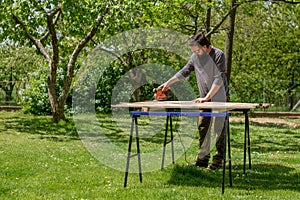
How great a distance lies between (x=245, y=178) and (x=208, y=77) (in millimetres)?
1765

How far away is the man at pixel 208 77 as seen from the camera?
7.13m

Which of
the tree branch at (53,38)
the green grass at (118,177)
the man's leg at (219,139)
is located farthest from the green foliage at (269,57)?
the man's leg at (219,139)

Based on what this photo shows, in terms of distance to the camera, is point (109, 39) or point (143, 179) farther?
point (109, 39)

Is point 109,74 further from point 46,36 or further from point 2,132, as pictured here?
point 2,132

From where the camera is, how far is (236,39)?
3080cm

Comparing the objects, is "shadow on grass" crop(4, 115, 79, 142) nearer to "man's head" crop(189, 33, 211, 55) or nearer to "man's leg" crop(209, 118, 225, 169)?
"man's leg" crop(209, 118, 225, 169)

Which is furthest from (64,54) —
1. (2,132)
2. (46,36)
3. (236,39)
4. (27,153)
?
(236,39)

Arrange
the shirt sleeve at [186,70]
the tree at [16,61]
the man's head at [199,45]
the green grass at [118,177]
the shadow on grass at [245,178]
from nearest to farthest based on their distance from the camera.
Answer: the green grass at [118,177]
the shadow on grass at [245,178]
the man's head at [199,45]
the shirt sleeve at [186,70]
the tree at [16,61]

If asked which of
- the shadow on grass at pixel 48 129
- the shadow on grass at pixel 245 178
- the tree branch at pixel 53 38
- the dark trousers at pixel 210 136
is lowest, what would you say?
the shadow on grass at pixel 245 178

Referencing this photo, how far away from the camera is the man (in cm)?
713

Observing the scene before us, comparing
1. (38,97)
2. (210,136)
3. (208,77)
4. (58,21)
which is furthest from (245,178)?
(38,97)

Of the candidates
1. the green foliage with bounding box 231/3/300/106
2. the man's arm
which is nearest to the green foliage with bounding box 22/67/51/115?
the green foliage with bounding box 231/3/300/106

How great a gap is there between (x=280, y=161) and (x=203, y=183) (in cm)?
302

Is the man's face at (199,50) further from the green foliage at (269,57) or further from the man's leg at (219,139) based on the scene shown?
the green foliage at (269,57)
